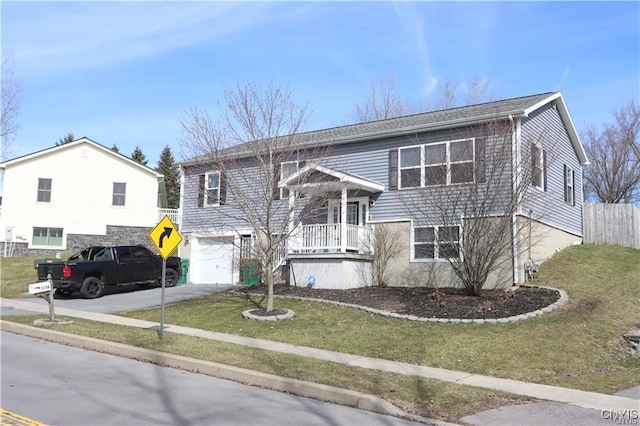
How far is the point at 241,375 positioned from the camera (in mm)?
8445

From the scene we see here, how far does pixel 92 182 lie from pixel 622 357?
2942 centimetres

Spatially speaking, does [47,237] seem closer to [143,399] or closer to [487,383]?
[143,399]

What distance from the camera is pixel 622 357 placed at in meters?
10.6

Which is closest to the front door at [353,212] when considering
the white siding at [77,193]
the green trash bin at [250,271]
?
the green trash bin at [250,271]

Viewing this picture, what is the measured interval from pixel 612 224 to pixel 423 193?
10.9 meters

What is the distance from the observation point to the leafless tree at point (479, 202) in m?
14.3

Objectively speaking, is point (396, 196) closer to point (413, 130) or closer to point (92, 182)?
point (413, 130)

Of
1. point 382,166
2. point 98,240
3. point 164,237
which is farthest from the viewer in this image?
point 98,240

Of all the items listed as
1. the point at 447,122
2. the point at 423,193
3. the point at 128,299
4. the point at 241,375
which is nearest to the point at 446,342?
the point at 241,375

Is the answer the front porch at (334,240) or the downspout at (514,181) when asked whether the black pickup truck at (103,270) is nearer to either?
the front porch at (334,240)

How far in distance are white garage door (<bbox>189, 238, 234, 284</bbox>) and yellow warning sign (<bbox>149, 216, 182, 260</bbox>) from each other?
10958 mm

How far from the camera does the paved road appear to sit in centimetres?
616

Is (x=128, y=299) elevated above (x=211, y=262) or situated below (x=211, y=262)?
below

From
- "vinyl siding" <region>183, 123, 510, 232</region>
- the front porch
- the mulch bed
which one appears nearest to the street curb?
the mulch bed
